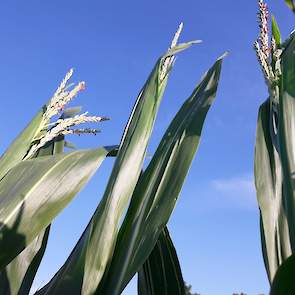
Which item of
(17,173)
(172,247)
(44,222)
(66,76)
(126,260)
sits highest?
(66,76)

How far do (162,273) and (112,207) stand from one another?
1.20 ft

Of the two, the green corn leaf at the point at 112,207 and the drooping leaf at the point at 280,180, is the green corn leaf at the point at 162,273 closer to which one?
the green corn leaf at the point at 112,207

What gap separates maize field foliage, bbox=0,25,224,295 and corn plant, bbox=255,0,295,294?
17cm

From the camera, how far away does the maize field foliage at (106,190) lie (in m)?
1.16

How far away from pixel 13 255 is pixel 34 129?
1.13 ft

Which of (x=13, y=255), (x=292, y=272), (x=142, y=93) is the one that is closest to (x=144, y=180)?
(x=142, y=93)

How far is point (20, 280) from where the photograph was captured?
4.53ft

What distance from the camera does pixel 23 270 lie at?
141 centimetres

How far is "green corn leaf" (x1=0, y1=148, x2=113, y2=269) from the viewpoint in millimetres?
1158

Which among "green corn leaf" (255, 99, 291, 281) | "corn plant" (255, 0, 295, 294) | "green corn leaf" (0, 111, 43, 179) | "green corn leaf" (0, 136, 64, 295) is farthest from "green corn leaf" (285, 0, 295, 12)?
"green corn leaf" (0, 136, 64, 295)

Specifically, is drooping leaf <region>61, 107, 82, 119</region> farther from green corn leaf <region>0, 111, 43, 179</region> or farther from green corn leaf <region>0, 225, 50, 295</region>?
green corn leaf <region>0, 225, 50, 295</region>

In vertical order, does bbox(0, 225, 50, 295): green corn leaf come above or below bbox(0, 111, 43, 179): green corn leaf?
below

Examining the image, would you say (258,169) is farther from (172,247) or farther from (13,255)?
(13,255)

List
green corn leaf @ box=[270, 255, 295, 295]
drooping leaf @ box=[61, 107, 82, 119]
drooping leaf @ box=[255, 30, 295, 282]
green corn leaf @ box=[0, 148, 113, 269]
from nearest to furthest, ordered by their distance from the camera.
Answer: green corn leaf @ box=[270, 255, 295, 295], drooping leaf @ box=[255, 30, 295, 282], green corn leaf @ box=[0, 148, 113, 269], drooping leaf @ box=[61, 107, 82, 119]
